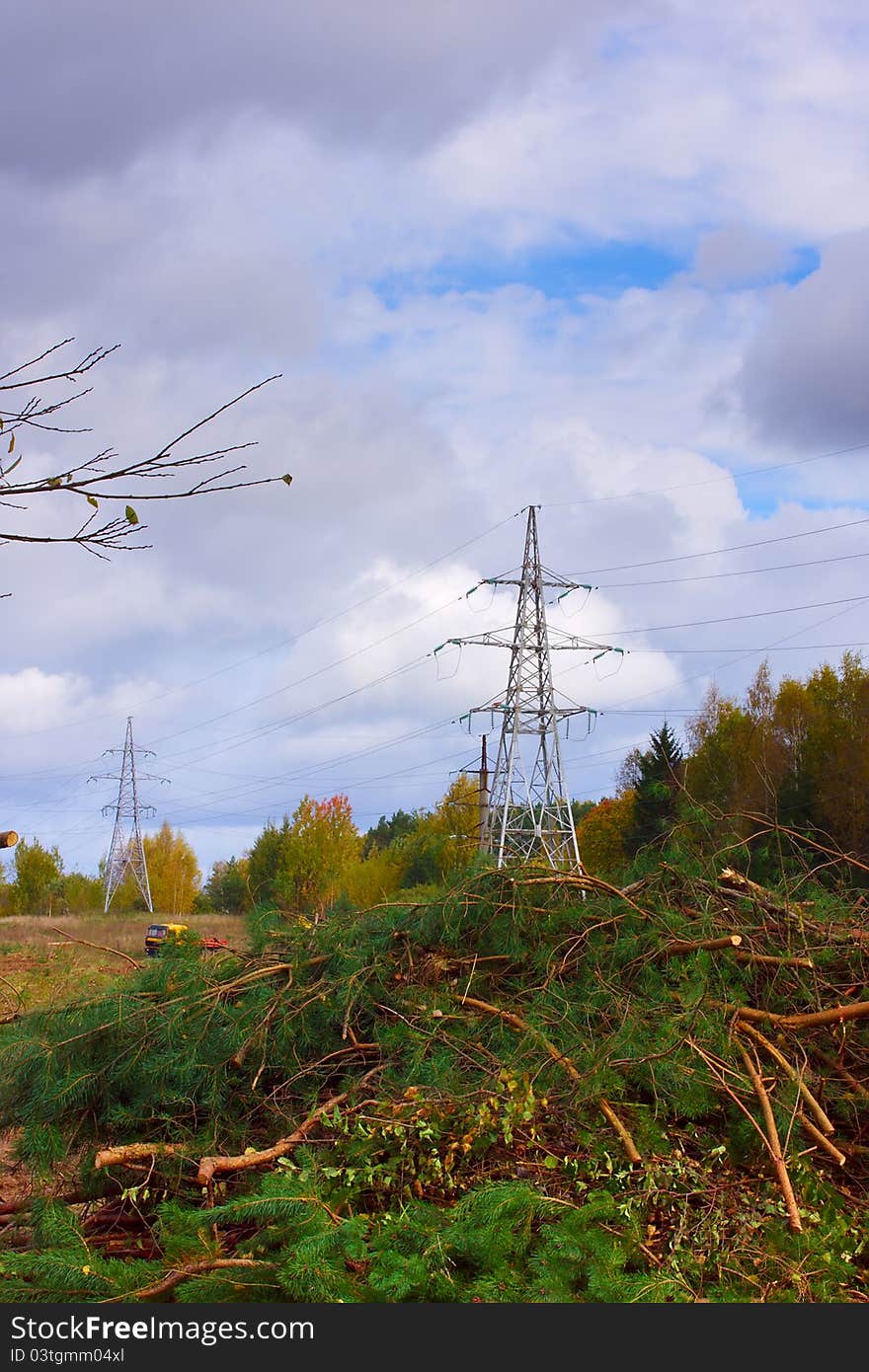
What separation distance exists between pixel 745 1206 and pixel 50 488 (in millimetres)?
2925

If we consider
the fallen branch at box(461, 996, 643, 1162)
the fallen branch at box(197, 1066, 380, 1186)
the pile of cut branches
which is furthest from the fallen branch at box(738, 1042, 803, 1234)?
the fallen branch at box(197, 1066, 380, 1186)

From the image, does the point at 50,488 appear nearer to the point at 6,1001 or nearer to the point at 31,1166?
the point at 31,1166

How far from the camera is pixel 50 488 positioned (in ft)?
8.30

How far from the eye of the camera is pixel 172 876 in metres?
56.1

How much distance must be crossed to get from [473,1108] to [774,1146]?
97 centimetres

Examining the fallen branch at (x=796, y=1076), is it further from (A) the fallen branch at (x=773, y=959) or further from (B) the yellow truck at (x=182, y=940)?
(B) the yellow truck at (x=182, y=940)

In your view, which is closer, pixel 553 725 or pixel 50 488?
pixel 50 488

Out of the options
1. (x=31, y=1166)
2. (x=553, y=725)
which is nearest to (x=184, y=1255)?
(x=31, y=1166)

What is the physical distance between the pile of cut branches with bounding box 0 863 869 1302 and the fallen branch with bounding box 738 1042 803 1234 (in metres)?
0.02

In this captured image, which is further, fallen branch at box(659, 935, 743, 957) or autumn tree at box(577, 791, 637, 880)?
autumn tree at box(577, 791, 637, 880)

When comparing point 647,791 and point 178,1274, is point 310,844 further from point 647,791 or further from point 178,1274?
point 178,1274

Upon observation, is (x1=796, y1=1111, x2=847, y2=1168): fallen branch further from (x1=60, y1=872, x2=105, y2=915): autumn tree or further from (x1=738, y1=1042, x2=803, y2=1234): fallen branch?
(x1=60, y1=872, x2=105, y2=915): autumn tree

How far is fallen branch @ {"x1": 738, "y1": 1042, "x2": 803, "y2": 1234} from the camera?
339cm

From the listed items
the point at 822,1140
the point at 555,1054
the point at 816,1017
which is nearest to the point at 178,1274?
the point at 555,1054
